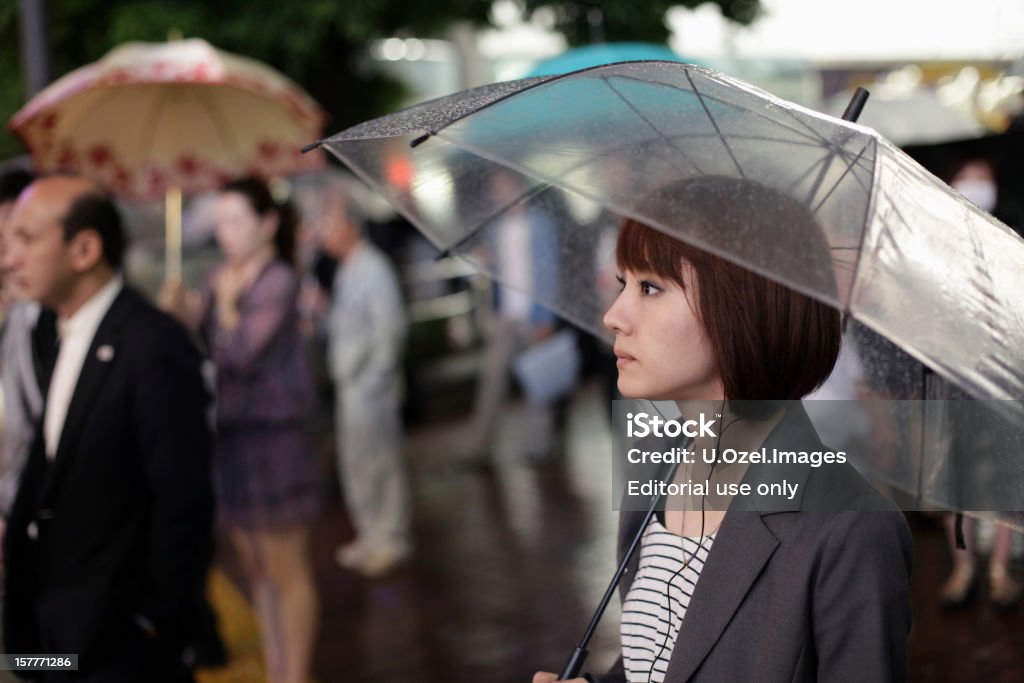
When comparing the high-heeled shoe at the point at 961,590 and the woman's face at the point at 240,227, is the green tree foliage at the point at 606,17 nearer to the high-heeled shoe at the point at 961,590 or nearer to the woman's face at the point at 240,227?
the woman's face at the point at 240,227

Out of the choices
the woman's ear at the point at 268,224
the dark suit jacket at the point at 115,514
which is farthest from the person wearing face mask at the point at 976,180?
the dark suit jacket at the point at 115,514

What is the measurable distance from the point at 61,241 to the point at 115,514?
0.84m

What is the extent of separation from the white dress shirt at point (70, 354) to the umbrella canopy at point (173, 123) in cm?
213

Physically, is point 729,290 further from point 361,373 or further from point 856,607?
point 361,373

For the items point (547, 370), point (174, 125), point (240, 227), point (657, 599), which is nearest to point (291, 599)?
point (240, 227)

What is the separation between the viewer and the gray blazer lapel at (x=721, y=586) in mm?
1941

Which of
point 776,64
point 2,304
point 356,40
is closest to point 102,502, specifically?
point 2,304

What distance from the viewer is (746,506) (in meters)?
2.00

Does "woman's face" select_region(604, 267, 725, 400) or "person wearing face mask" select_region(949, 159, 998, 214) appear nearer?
"woman's face" select_region(604, 267, 725, 400)

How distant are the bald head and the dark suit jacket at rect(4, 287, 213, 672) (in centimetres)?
16

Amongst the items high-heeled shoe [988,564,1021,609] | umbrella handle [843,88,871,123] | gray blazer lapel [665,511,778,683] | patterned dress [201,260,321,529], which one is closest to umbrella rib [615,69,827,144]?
umbrella handle [843,88,871,123]

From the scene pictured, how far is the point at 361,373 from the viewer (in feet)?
24.1

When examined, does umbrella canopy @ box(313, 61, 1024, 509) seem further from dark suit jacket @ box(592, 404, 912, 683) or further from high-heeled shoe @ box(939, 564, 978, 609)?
high-heeled shoe @ box(939, 564, 978, 609)

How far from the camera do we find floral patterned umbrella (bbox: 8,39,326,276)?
558cm
